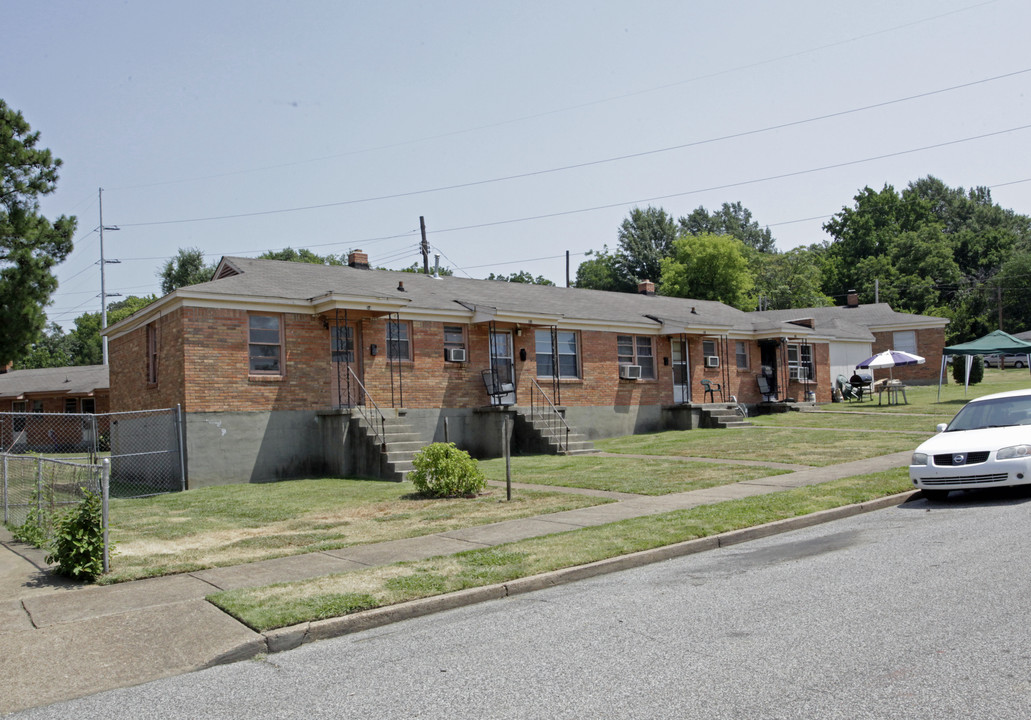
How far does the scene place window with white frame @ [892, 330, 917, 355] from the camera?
147 ft

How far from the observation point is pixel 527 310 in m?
23.4

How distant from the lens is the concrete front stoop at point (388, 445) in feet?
57.3

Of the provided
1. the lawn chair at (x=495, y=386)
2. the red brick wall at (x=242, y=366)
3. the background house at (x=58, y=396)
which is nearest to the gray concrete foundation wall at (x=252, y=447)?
the red brick wall at (x=242, y=366)

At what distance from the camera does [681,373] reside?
28922 millimetres

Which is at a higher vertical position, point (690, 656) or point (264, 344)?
point (264, 344)

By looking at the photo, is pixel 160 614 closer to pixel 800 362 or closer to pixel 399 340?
pixel 399 340

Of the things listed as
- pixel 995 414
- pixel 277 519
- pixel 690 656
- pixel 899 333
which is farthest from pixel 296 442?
pixel 899 333

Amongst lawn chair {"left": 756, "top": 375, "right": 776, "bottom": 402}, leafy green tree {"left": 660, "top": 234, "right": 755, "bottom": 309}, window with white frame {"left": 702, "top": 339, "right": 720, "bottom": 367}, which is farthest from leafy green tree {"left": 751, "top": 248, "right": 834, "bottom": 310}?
window with white frame {"left": 702, "top": 339, "right": 720, "bottom": 367}

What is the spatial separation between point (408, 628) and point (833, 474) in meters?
10.4

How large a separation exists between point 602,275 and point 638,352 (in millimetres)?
49977

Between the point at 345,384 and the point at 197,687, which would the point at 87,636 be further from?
the point at 345,384

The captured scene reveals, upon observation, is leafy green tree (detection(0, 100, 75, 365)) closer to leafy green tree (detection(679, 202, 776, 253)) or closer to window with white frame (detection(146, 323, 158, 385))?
window with white frame (detection(146, 323, 158, 385))

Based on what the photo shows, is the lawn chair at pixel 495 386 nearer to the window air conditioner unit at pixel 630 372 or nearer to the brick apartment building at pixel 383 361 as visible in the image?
the brick apartment building at pixel 383 361

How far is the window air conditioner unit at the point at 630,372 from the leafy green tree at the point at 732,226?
203 feet
